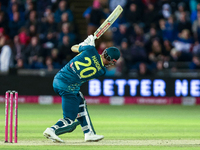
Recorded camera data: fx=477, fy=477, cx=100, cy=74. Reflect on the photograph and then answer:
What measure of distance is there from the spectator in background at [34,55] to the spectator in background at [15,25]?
5.29 feet

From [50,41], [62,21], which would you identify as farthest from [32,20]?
[50,41]

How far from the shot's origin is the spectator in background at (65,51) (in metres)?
16.8

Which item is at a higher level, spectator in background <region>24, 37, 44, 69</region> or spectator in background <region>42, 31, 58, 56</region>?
spectator in background <region>42, 31, 58, 56</region>

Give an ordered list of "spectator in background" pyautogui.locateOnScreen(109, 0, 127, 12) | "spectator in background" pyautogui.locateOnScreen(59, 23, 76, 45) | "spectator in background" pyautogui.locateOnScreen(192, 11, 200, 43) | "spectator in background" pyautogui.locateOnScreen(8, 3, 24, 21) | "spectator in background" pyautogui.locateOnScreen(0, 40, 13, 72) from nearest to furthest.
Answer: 1. "spectator in background" pyautogui.locateOnScreen(0, 40, 13, 72)
2. "spectator in background" pyautogui.locateOnScreen(192, 11, 200, 43)
3. "spectator in background" pyautogui.locateOnScreen(59, 23, 76, 45)
4. "spectator in background" pyautogui.locateOnScreen(109, 0, 127, 12)
5. "spectator in background" pyautogui.locateOnScreen(8, 3, 24, 21)

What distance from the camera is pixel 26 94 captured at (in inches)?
653

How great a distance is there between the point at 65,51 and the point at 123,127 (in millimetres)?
6604

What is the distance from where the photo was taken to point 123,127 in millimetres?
10805

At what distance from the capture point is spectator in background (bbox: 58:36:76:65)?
55.3 ft

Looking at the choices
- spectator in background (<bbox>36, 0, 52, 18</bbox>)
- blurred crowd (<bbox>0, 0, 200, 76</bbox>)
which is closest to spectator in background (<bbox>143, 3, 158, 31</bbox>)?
blurred crowd (<bbox>0, 0, 200, 76</bbox>)

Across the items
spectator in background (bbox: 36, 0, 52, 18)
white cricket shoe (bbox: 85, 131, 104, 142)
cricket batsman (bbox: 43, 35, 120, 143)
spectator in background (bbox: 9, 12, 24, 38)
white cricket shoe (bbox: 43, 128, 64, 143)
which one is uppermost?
spectator in background (bbox: 36, 0, 52, 18)

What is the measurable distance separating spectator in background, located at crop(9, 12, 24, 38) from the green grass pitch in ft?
12.2

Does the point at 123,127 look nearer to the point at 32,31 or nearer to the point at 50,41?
the point at 50,41

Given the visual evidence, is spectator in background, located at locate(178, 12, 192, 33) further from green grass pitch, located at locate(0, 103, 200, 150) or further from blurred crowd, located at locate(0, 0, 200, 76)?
green grass pitch, located at locate(0, 103, 200, 150)

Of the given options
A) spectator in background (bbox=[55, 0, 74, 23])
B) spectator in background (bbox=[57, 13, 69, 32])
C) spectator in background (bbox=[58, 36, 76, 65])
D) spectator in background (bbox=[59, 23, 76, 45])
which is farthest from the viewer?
spectator in background (bbox=[55, 0, 74, 23])
